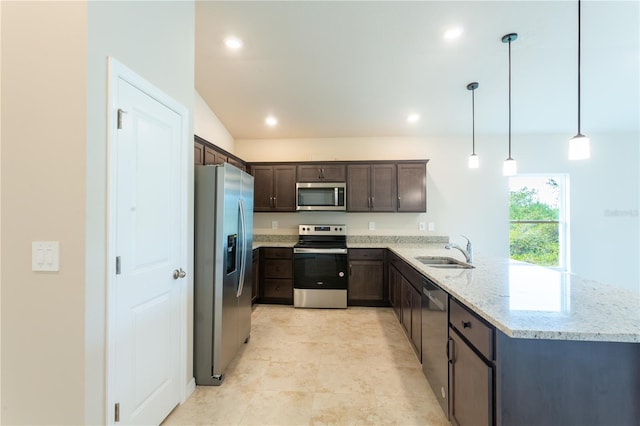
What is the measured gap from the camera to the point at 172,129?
1813 mm

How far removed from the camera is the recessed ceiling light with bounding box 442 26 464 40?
2.39 metres

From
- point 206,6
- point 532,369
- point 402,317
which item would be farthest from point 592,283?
point 206,6

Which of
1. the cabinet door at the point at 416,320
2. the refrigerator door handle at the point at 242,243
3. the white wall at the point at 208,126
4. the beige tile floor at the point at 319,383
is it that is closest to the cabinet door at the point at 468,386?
the beige tile floor at the point at 319,383

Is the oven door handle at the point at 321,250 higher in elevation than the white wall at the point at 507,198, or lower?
lower

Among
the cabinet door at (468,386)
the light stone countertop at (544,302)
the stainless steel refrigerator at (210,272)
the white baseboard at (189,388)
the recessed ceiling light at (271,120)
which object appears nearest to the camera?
the light stone countertop at (544,302)

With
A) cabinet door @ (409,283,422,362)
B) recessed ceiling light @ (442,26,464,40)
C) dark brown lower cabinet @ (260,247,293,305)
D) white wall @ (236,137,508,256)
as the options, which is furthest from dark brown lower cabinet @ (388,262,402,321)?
recessed ceiling light @ (442,26,464,40)

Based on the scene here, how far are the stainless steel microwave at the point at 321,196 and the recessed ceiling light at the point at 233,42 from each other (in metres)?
1.98

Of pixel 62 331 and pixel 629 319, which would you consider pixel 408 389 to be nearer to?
pixel 629 319

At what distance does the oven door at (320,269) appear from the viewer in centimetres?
384

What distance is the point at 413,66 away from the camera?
2.90 metres

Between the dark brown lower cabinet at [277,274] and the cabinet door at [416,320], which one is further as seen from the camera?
the dark brown lower cabinet at [277,274]

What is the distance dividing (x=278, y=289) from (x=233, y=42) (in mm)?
3145

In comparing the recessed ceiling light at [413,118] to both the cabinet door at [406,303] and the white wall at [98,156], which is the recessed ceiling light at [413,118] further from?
the white wall at [98,156]

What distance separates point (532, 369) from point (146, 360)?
6.54ft
